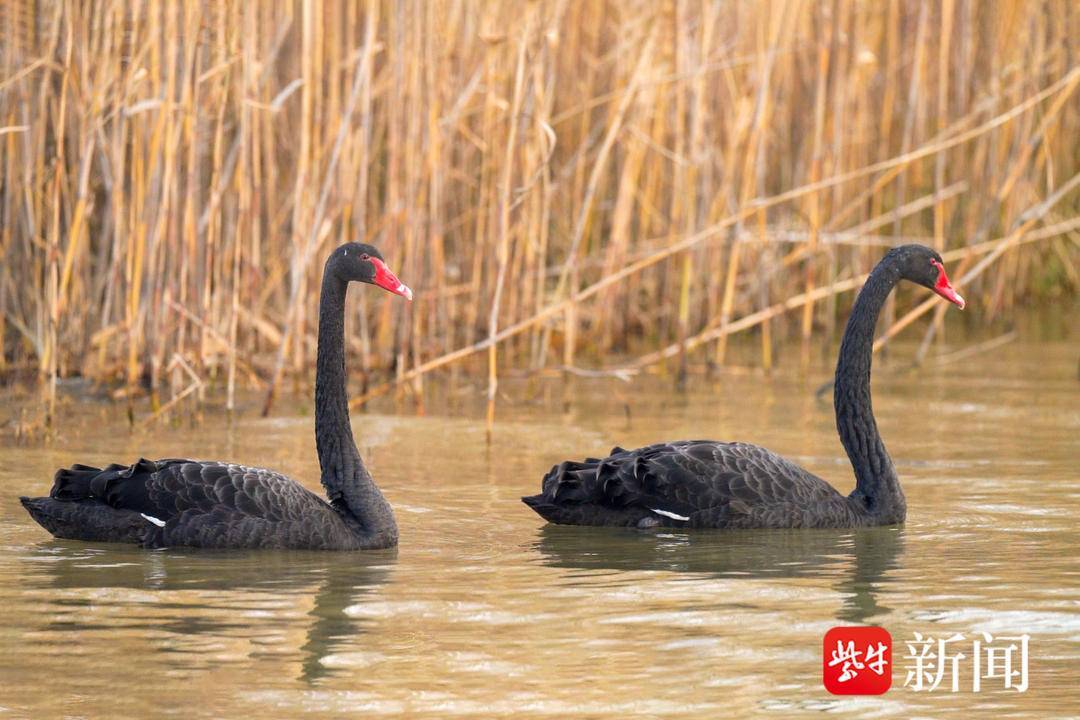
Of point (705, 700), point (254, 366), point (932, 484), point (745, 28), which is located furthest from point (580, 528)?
point (745, 28)

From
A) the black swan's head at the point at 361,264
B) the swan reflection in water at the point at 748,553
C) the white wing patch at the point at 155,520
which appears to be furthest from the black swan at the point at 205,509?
the swan reflection in water at the point at 748,553

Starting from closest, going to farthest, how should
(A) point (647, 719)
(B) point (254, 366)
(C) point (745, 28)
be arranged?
(A) point (647, 719), (B) point (254, 366), (C) point (745, 28)

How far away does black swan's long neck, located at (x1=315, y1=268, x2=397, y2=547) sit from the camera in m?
6.59

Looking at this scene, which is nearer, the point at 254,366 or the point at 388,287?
the point at 388,287

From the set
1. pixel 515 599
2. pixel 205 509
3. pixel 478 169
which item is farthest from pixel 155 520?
pixel 478 169

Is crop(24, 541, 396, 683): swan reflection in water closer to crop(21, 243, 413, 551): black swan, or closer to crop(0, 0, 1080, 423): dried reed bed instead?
crop(21, 243, 413, 551): black swan

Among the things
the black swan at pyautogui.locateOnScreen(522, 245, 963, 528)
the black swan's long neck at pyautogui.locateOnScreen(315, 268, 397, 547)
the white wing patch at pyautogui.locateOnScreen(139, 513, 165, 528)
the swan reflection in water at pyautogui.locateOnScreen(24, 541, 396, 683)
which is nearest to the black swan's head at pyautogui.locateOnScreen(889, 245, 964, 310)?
the black swan at pyautogui.locateOnScreen(522, 245, 963, 528)

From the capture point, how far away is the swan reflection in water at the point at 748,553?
20.2ft

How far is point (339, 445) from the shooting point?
22.2 feet

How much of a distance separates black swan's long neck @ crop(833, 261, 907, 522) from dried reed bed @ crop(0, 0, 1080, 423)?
199cm

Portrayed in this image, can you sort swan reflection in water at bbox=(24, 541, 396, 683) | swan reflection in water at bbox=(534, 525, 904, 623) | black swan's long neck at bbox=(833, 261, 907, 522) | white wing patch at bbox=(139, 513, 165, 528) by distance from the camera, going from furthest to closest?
black swan's long neck at bbox=(833, 261, 907, 522)
white wing patch at bbox=(139, 513, 165, 528)
swan reflection in water at bbox=(534, 525, 904, 623)
swan reflection in water at bbox=(24, 541, 396, 683)

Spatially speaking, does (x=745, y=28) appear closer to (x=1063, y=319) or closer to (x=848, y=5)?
(x=848, y=5)

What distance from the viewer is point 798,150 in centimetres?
1409

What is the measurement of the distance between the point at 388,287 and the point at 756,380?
5.20m
